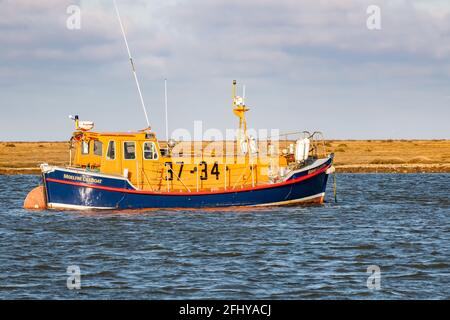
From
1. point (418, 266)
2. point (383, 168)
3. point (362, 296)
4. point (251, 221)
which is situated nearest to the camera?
point (362, 296)

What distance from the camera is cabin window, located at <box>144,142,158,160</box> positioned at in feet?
112

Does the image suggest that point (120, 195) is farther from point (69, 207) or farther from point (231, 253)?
point (231, 253)

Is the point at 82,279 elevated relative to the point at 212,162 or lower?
lower

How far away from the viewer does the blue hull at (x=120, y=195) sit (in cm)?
3294

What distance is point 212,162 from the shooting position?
3472 cm

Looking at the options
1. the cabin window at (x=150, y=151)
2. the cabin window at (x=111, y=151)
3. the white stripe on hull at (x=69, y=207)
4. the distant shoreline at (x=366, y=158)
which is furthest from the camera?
the distant shoreline at (x=366, y=158)

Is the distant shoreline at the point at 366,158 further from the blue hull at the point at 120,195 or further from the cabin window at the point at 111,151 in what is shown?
the blue hull at the point at 120,195

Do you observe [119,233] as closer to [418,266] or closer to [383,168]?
[418,266]

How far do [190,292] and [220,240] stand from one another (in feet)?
25.0

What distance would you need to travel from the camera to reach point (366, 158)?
79.9 m

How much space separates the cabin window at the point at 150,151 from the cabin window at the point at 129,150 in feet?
1.63

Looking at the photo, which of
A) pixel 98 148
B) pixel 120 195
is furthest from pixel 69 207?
pixel 98 148

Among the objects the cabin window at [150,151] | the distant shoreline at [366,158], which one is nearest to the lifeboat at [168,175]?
the cabin window at [150,151]
